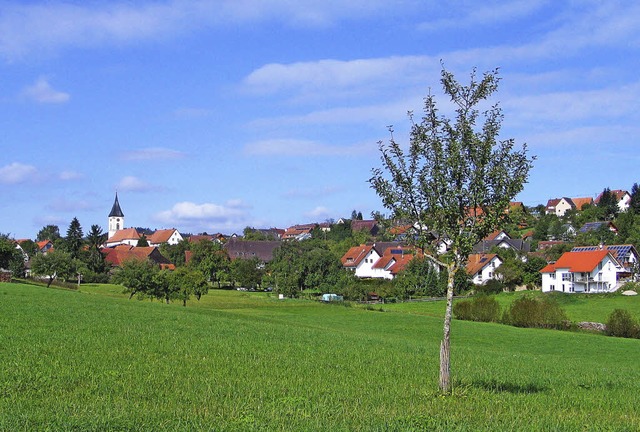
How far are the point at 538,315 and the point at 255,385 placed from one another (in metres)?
55.6

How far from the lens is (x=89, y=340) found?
23.5 meters

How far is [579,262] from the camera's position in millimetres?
117062

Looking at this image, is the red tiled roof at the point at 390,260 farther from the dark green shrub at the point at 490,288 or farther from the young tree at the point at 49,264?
the young tree at the point at 49,264

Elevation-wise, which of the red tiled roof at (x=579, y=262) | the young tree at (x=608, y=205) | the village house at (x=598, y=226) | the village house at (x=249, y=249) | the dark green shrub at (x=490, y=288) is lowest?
the dark green shrub at (x=490, y=288)

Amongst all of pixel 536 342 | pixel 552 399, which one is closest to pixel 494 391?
pixel 552 399

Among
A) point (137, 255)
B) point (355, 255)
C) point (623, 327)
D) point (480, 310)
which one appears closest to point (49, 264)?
point (137, 255)

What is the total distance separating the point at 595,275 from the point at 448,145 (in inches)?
4309

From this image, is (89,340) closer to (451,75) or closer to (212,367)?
(212,367)

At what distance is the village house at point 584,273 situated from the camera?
116m

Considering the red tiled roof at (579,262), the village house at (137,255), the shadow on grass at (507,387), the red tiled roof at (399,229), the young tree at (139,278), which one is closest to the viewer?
the red tiled roof at (399,229)

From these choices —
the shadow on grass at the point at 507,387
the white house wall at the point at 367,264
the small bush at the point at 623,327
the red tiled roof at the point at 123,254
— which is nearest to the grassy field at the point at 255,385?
the shadow on grass at the point at 507,387

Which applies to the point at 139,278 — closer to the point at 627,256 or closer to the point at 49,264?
the point at 49,264

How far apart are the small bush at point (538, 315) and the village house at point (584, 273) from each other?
5142cm

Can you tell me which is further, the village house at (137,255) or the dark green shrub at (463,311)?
the village house at (137,255)
